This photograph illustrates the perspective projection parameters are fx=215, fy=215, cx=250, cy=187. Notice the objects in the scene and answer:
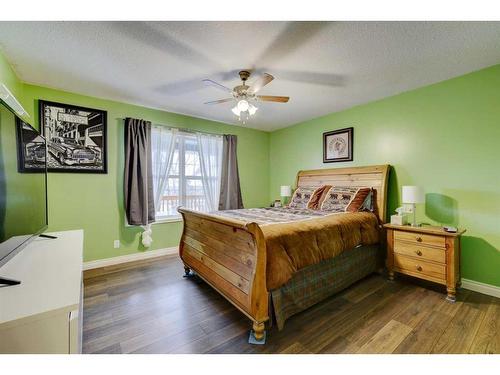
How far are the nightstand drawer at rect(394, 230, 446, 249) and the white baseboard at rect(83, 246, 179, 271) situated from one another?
335 cm

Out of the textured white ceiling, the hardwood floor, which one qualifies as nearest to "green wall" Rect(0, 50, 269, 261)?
the textured white ceiling

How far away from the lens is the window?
363cm

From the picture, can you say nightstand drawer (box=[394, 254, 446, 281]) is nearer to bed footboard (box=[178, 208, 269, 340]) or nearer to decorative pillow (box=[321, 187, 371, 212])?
decorative pillow (box=[321, 187, 371, 212])

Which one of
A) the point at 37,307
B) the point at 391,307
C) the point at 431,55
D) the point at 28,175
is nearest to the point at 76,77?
the point at 28,175

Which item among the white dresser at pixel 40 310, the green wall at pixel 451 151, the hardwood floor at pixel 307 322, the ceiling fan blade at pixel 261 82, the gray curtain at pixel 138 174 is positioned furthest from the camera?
the gray curtain at pixel 138 174

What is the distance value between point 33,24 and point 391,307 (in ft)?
12.7

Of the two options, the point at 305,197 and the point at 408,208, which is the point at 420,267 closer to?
the point at 408,208

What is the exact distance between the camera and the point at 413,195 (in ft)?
8.16

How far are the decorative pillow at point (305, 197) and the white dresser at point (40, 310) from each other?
298 cm

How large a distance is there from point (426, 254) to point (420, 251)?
0.06m

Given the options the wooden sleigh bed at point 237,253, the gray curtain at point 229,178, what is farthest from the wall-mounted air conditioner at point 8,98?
the gray curtain at point 229,178

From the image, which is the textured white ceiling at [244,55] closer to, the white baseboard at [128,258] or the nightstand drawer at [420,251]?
the nightstand drawer at [420,251]

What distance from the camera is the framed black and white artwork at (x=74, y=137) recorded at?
2.78 meters

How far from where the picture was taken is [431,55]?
2.07m
